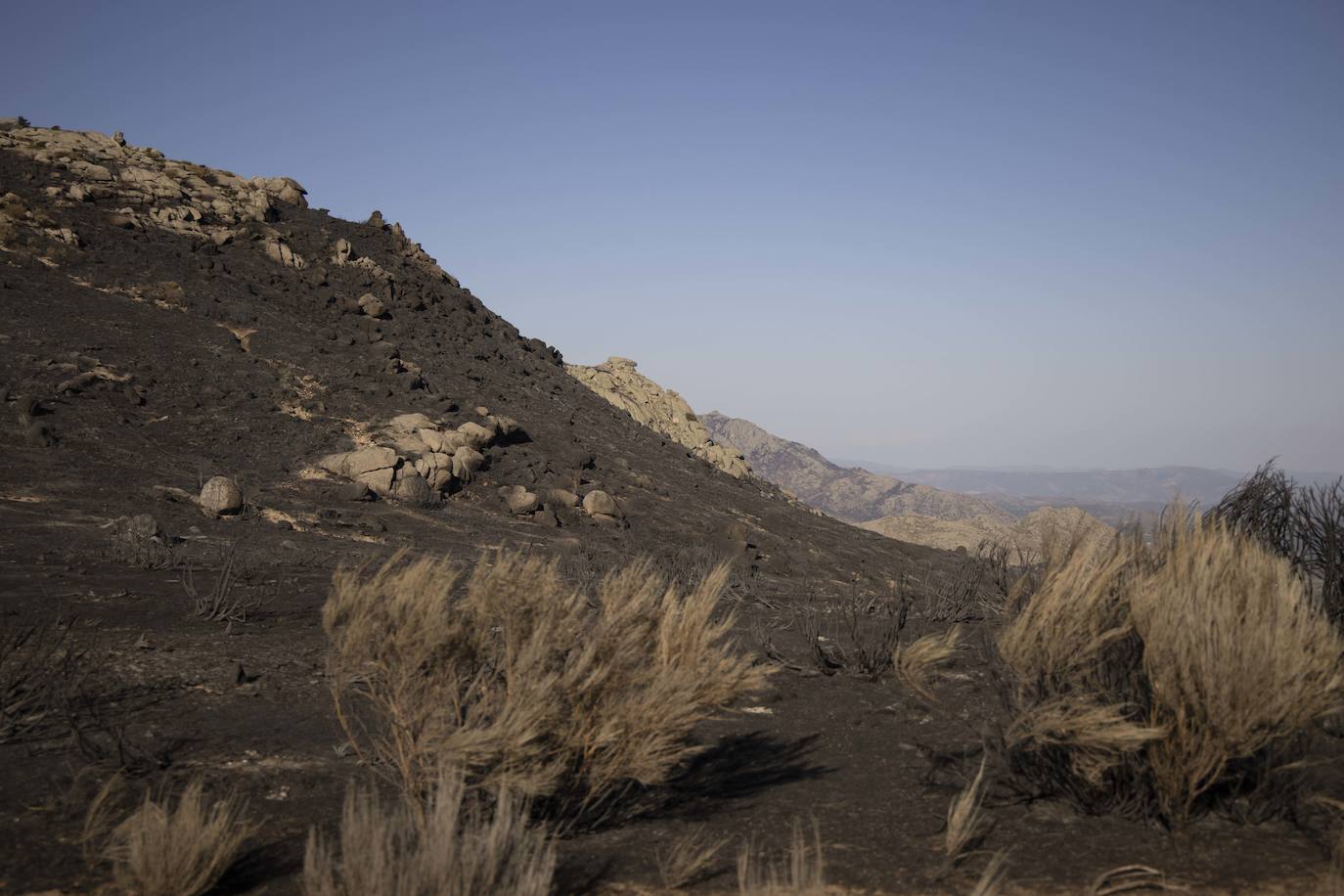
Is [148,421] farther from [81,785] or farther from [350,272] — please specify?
[81,785]

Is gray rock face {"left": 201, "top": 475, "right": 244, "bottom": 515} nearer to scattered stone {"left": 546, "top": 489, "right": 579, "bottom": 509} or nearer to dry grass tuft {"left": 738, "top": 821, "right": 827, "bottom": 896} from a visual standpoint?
scattered stone {"left": 546, "top": 489, "right": 579, "bottom": 509}

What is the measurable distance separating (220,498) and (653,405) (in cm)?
3572

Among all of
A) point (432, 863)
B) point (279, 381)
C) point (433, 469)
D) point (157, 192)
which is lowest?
point (432, 863)

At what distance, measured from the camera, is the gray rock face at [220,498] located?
55.7 ft

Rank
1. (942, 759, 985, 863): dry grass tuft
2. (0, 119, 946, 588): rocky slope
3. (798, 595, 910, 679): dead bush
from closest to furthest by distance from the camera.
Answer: (942, 759, 985, 863): dry grass tuft
(798, 595, 910, 679): dead bush
(0, 119, 946, 588): rocky slope

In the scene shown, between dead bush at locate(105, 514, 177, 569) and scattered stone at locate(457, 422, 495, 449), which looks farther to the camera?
scattered stone at locate(457, 422, 495, 449)

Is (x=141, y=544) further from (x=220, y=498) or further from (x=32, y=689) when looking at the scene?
(x=32, y=689)

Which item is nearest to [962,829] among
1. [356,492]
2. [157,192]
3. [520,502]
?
[356,492]

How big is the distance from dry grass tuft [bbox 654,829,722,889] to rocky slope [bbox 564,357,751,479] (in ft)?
128

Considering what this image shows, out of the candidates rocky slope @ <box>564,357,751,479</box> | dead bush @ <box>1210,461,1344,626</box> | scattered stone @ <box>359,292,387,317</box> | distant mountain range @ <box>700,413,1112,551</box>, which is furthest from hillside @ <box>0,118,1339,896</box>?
distant mountain range @ <box>700,413,1112,551</box>

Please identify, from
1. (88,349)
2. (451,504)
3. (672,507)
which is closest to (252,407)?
(88,349)

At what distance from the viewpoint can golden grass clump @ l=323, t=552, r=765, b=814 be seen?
4582 millimetres

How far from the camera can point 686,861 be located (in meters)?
4.39

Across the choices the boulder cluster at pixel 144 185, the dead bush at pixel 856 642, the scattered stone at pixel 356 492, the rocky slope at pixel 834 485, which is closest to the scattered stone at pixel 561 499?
the scattered stone at pixel 356 492
